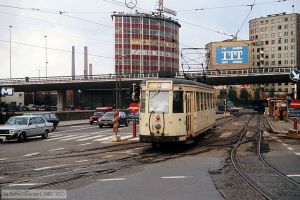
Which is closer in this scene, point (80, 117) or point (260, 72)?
point (80, 117)

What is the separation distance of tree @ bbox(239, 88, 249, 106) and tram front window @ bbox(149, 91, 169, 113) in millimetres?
120589

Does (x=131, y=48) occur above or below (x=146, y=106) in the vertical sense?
above

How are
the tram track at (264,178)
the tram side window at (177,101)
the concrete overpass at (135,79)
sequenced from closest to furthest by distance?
the tram track at (264,178)
the tram side window at (177,101)
the concrete overpass at (135,79)

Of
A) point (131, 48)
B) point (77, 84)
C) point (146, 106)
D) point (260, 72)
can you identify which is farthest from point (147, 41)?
point (146, 106)

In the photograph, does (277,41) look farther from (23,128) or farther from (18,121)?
(23,128)

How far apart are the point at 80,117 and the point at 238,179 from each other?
47.9 m

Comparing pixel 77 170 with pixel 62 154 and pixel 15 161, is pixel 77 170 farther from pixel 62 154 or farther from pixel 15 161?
pixel 62 154

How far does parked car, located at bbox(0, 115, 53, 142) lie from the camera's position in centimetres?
2255

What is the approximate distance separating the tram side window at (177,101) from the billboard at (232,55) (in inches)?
→ 963

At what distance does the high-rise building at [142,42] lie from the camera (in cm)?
11500

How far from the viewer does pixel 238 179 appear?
10.6 meters

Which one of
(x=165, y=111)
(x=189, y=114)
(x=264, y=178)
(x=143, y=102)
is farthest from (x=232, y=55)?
(x=264, y=178)

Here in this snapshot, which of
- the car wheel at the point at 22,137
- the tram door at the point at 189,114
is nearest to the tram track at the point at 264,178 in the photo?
the tram door at the point at 189,114

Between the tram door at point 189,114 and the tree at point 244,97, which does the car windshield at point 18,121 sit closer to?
the tram door at point 189,114
